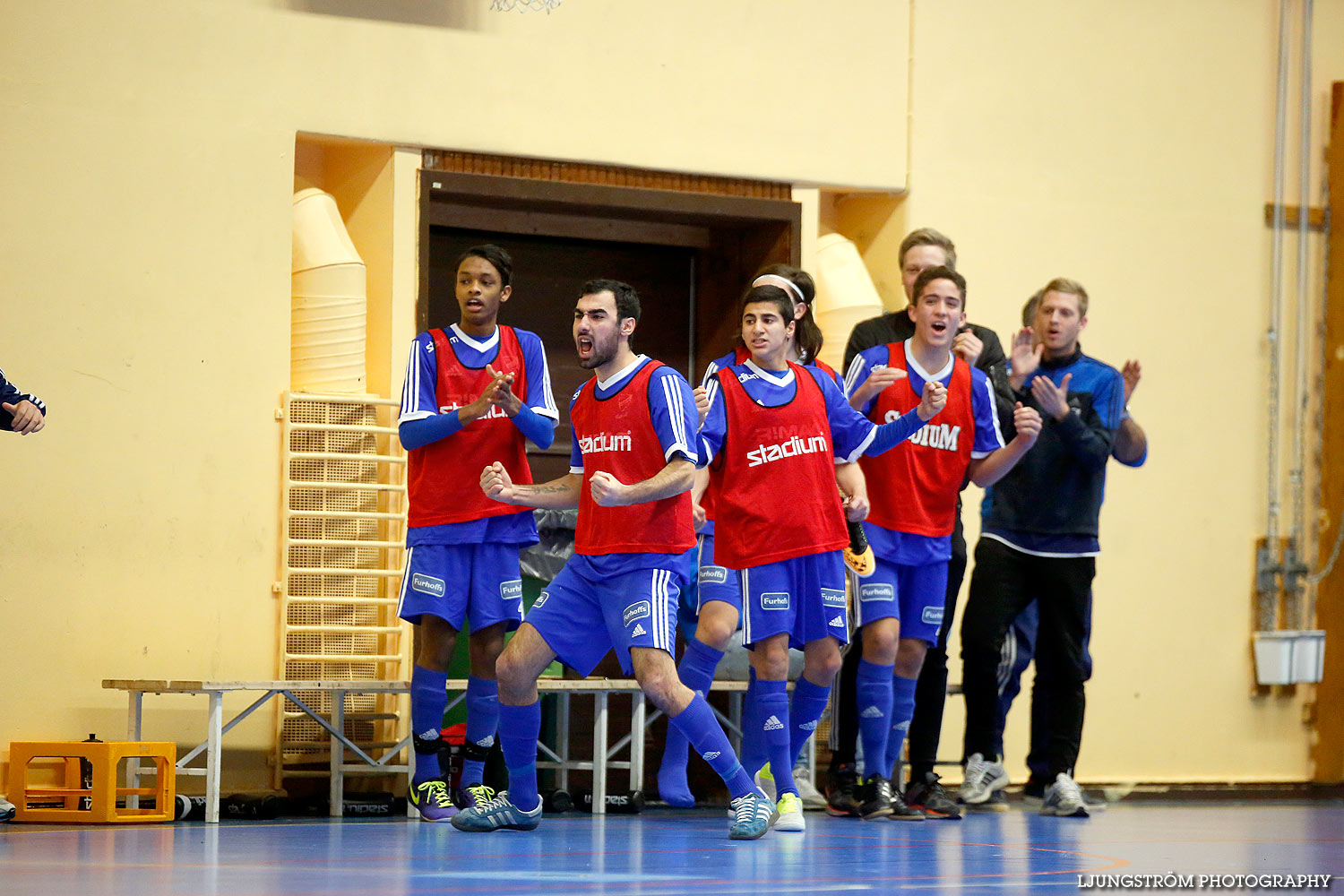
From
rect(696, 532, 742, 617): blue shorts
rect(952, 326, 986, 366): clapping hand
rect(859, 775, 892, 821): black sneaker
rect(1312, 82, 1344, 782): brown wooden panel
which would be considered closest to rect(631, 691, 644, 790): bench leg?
rect(859, 775, 892, 821): black sneaker

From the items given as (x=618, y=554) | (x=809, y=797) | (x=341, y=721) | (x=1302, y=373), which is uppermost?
(x=1302, y=373)

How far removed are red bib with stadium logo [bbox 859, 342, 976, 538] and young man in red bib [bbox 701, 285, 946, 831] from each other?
64cm

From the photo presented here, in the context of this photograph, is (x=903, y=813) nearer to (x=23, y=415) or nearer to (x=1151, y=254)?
(x=23, y=415)

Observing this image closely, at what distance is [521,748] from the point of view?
604cm

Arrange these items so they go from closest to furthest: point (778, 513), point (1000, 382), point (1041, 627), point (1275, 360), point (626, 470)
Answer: point (626, 470) < point (778, 513) < point (1000, 382) < point (1041, 627) < point (1275, 360)

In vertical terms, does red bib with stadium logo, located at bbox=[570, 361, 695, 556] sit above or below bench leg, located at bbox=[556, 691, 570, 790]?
above

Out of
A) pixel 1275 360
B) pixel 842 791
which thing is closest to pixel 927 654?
pixel 842 791

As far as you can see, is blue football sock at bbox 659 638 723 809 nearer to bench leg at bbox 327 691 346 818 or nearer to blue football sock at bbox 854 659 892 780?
blue football sock at bbox 854 659 892 780

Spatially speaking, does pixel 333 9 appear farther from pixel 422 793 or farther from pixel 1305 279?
pixel 1305 279

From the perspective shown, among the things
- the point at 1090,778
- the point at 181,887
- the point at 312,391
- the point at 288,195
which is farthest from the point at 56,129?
the point at 1090,778

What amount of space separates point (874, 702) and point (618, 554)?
1.57m

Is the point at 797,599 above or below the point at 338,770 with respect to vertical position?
above

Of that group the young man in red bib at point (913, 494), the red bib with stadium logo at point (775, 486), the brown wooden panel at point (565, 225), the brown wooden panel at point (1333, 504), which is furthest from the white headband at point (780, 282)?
the brown wooden panel at point (1333, 504)

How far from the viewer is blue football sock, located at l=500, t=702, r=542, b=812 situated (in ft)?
19.6
